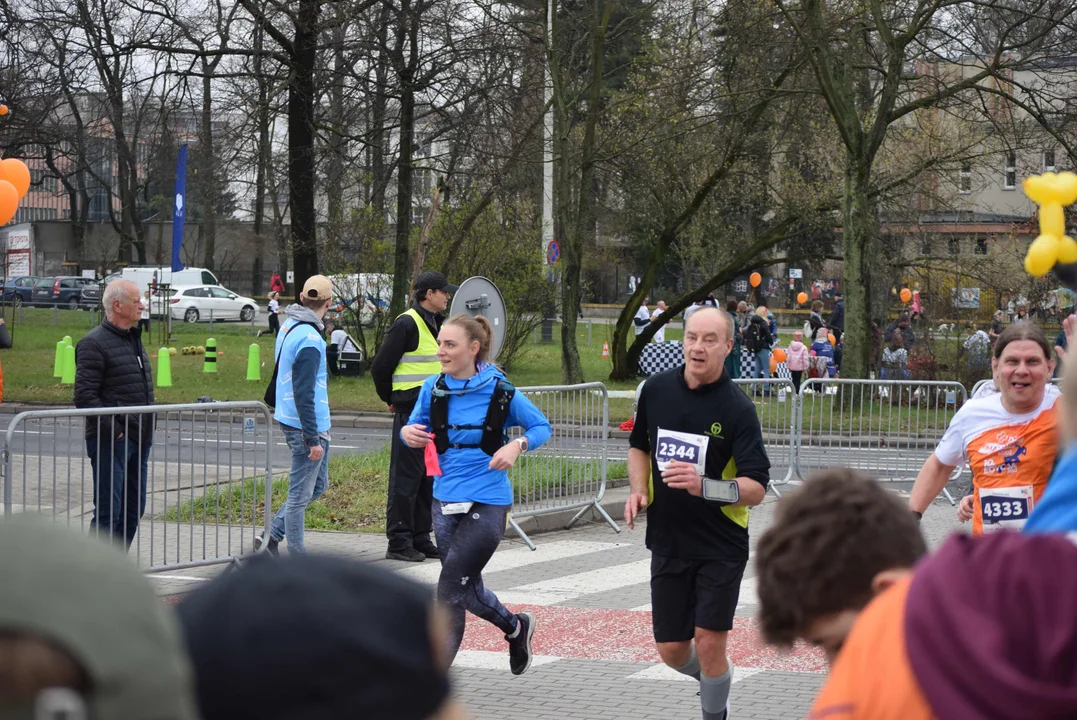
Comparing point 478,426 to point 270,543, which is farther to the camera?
point 270,543

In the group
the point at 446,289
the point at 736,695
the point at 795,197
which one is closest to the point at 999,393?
the point at 736,695

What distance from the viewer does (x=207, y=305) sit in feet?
167

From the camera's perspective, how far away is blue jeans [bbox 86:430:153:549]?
8.48 metres

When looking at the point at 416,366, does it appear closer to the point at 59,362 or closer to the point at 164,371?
the point at 164,371

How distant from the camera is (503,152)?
23484 mm

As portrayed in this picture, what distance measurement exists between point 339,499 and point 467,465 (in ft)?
19.5

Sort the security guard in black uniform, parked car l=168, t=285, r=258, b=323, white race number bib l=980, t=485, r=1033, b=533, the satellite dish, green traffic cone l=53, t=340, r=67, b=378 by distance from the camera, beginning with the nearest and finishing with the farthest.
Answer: white race number bib l=980, t=485, r=1033, b=533 < the security guard in black uniform < the satellite dish < green traffic cone l=53, t=340, r=67, b=378 < parked car l=168, t=285, r=258, b=323

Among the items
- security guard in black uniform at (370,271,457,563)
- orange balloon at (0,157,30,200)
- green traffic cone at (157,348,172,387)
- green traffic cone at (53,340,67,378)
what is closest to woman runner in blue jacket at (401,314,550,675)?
orange balloon at (0,157,30,200)

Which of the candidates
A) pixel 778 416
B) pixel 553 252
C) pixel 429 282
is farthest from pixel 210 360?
pixel 429 282

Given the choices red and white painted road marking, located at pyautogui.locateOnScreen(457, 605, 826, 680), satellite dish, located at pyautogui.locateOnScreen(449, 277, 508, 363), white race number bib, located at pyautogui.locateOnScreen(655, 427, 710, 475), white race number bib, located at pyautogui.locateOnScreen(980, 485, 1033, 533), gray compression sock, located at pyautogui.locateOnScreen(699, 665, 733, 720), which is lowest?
red and white painted road marking, located at pyautogui.locateOnScreen(457, 605, 826, 680)

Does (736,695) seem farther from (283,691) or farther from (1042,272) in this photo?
(283,691)

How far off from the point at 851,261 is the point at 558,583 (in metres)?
13.6

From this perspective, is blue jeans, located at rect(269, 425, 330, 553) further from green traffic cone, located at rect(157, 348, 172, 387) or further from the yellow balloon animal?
green traffic cone, located at rect(157, 348, 172, 387)

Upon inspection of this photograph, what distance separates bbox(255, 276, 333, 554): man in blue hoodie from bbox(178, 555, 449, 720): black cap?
7.70 m
